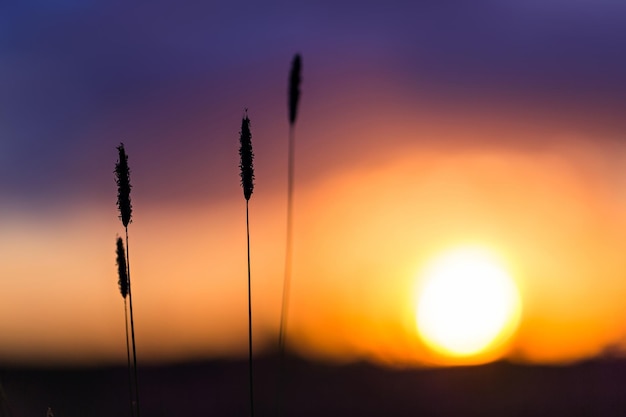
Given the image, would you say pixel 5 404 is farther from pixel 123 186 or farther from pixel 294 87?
pixel 294 87

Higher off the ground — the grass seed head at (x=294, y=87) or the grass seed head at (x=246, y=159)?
the grass seed head at (x=294, y=87)

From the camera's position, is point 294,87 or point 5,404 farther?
point 5,404

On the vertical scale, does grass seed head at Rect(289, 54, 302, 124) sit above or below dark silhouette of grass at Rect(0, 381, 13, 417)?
above

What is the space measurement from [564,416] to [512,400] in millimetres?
1881

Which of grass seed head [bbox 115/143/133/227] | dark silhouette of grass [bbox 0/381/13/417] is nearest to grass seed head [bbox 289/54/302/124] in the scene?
grass seed head [bbox 115/143/133/227]

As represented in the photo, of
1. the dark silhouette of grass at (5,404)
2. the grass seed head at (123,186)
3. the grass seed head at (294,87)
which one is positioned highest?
the grass seed head at (294,87)

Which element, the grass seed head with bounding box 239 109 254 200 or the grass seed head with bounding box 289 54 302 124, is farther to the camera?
the grass seed head with bounding box 239 109 254 200

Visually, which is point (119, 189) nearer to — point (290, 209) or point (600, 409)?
point (290, 209)

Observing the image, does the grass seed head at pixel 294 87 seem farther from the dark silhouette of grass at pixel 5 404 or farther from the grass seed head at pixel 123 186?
the dark silhouette of grass at pixel 5 404

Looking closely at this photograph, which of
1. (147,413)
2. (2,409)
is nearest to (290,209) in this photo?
(2,409)

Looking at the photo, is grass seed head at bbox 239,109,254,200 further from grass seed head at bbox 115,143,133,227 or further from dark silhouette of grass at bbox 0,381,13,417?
dark silhouette of grass at bbox 0,381,13,417

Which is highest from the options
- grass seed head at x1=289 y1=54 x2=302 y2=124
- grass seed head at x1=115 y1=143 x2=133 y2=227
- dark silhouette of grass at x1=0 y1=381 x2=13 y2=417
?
grass seed head at x1=289 y1=54 x2=302 y2=124

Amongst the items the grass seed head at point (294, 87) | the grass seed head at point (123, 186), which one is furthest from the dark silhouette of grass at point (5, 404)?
the grass seed head at point (294, 87)

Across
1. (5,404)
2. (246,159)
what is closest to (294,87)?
(246,159)
